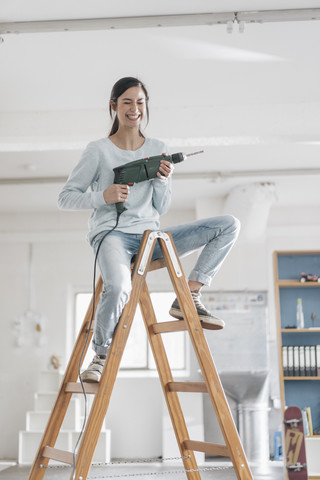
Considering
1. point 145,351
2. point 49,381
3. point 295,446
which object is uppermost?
point 145,351

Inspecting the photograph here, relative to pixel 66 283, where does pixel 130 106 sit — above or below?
below

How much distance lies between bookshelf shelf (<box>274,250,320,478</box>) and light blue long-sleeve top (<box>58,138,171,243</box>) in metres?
3.42

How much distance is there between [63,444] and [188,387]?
15.7 ft

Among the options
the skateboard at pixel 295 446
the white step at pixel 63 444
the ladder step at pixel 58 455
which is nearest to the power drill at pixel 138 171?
the ladder step at pixel 58 455

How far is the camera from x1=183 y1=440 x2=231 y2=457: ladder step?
2131 mm

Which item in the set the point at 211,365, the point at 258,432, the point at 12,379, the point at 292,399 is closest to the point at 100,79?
the point at 211,365

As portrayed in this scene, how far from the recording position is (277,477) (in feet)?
17.3

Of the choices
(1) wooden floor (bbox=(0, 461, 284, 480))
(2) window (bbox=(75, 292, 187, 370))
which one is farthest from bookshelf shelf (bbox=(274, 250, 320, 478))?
(2) window (bbox=(75, 292, 187, 370))

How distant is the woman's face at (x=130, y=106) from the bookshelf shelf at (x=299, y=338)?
3.53 metres

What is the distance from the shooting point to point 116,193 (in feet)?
7.25

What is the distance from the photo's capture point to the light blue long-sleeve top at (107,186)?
2314 millimetres

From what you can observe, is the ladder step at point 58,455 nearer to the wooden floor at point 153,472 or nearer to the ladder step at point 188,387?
the ladder step at point 188,387

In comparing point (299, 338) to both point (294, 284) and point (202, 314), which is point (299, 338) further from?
point (202, 314)

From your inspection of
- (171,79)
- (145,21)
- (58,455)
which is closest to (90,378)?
(58,455)
